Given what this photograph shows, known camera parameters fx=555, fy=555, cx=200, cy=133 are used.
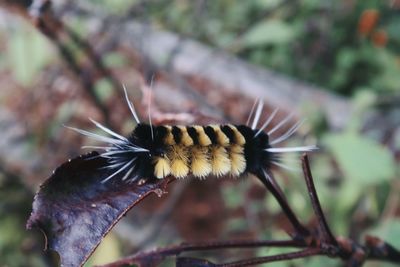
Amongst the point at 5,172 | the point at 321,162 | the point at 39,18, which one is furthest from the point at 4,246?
the point at 321,162

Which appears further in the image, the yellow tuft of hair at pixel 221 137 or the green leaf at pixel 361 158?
the green leaf at pixel 361 158

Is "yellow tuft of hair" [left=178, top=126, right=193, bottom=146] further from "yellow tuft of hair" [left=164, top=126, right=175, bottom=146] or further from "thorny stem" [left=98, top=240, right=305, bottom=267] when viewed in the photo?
"thorny stem" [left=98, top=240, right=305, bottom=267]

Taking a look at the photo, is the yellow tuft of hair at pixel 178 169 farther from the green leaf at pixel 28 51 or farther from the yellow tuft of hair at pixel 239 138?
the green leaf at pixel 28 51

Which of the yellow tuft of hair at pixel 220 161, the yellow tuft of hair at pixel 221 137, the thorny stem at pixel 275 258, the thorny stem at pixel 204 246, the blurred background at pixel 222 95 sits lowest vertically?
the blurred background at pixel 222 95

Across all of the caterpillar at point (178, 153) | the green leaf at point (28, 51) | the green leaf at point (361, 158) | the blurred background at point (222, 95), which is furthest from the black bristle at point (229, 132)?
the green leaf at point (28, 51)

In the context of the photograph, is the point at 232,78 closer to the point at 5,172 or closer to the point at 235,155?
the point at 5,172

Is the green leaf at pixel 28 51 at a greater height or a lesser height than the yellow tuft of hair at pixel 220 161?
lesser

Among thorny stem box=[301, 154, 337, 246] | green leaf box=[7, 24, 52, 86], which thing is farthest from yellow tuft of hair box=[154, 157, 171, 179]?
green leaf box=[7, 24, 52, 86]

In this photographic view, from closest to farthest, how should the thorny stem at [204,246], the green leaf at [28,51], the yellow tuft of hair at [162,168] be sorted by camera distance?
the yellow tuft of hair at [162,168]
the thorny stem at [204,246]
the green leaf at [28,51]

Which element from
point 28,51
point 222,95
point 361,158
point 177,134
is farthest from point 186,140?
point 222,95
